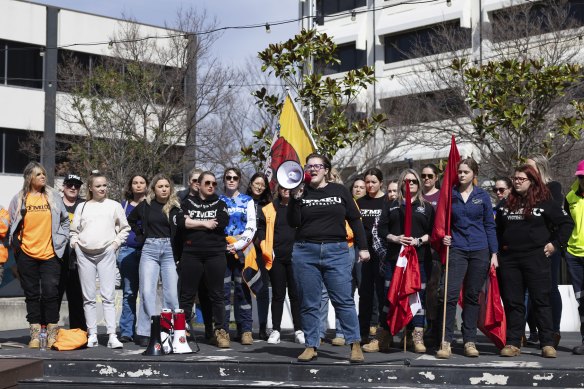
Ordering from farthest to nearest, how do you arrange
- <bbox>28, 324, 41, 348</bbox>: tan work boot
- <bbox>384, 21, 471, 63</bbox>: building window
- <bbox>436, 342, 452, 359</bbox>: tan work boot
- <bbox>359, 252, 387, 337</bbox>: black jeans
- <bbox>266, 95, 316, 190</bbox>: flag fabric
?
1. <bbox>384, 21, 471, 63</bbox>: building window
2. <bbox>266, 95, 316, 190</bbox>: flag fabric
3. <bbox>28, 324, 41, 348</bbox>: tan work boot
4. <bbox>359, 252, 387, 337</bbox>: black jeans
5. <bbox>436, 342, 452, 359</bbox>: tan work boot

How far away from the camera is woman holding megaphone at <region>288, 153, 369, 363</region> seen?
9594mm

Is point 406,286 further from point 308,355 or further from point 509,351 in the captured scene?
point 308,355

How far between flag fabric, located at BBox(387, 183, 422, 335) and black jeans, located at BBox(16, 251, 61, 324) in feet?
12.7

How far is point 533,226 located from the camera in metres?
9.97

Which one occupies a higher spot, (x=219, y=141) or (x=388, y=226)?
(x=219, y=141)

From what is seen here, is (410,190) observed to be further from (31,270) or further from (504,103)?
(504,103)

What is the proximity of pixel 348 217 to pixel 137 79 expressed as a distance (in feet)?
77.8

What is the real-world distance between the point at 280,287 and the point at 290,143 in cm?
299

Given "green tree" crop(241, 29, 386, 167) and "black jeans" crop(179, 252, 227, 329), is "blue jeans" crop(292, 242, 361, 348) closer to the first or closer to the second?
"black jeans" crop(179, 252, 227, 329)

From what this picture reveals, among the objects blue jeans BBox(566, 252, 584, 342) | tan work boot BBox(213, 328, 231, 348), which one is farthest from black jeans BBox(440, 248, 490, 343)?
tan work boot BBox(213, 328, 231, 348)

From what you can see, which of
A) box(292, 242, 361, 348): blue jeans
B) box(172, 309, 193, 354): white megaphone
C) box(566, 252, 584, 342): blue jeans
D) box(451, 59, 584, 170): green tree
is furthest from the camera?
box(451, 59, 584, 170): green tree

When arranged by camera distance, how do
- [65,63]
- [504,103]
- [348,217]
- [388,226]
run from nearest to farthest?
1. [348,217]
2. [388,226]
3. [504,103]
4. [65,63]

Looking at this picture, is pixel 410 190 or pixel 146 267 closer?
pixel 410 190

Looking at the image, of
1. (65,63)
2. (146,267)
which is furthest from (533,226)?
(65,63)
